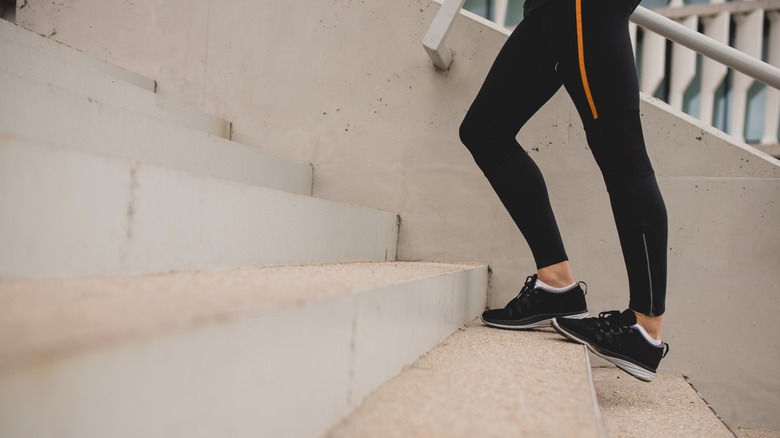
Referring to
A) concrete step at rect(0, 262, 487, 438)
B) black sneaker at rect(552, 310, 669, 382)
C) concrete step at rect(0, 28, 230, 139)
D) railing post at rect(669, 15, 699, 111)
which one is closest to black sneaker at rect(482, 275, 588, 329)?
black sneaker at rect(552, 310, 669, 382)

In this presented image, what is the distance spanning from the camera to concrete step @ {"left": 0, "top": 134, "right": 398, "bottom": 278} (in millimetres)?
530

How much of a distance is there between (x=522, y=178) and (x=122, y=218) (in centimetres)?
93

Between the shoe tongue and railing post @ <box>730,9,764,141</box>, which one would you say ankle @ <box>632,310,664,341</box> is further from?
railing post @ <box>730,9,764,141</box>

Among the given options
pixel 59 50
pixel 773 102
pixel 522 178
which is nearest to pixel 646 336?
pixel 522 178

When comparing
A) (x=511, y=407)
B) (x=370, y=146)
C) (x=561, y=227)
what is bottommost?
(x=511, y=407)

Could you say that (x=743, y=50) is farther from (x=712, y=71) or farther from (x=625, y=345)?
(x=625, y=345)

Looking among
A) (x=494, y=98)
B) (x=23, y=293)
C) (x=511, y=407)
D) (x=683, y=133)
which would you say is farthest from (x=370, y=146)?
(x=23, y=293)

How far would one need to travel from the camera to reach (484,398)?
2.16 feet

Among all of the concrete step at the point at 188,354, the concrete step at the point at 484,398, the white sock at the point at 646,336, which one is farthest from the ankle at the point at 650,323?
the concrete step at the point at 188,354

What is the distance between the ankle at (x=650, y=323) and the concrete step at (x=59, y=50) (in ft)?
5.34

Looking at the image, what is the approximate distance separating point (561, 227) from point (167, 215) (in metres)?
1.27

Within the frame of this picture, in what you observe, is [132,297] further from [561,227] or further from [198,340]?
[561,227]

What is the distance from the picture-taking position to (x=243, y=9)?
6.48ft

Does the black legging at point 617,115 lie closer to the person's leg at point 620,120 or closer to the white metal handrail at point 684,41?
the person's leg at point 620,120
